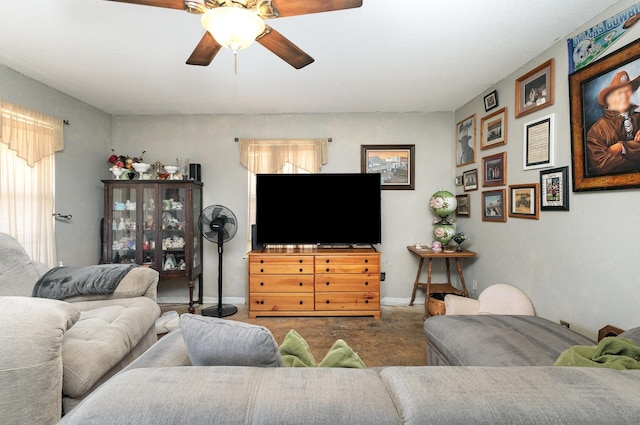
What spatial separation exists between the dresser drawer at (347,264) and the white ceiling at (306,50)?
1755 mm

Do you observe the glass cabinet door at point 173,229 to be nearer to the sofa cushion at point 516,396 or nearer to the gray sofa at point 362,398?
the gray sofa at point 362,398

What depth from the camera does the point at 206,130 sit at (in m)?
3.72

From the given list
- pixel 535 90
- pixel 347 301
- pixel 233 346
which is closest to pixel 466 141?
pixel 535 90

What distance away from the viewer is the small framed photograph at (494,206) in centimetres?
273

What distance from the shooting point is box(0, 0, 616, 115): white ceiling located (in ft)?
5.90

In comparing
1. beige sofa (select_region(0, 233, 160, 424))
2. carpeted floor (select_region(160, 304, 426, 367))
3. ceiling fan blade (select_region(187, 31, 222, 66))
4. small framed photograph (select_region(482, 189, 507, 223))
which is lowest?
carpeted floor (select_region(160, 304, 426, 367))

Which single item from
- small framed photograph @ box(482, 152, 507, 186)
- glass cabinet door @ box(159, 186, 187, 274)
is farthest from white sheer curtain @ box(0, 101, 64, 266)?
small framed photograph @ box(482, 152, 507, 186)

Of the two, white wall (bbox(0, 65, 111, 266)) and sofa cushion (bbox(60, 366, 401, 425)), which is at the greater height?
white wall (bbox(0, 65, 111, 266))

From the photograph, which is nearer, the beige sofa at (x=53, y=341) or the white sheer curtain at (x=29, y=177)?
the beige sofa at (x=53, y=341)

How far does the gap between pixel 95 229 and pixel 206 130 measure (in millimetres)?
1774

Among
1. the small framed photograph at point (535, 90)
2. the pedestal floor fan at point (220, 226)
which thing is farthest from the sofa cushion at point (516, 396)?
the pedestal floor fan at point (220, 226)

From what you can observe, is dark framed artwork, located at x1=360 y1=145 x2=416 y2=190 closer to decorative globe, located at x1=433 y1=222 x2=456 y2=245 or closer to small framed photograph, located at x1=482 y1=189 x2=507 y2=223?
decorative globe, located at x1=433 y1=222 x2=456 y2=245

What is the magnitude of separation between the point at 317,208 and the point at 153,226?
1.92 meters

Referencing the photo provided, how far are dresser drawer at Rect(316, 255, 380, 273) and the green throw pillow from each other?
2074 millimetres
